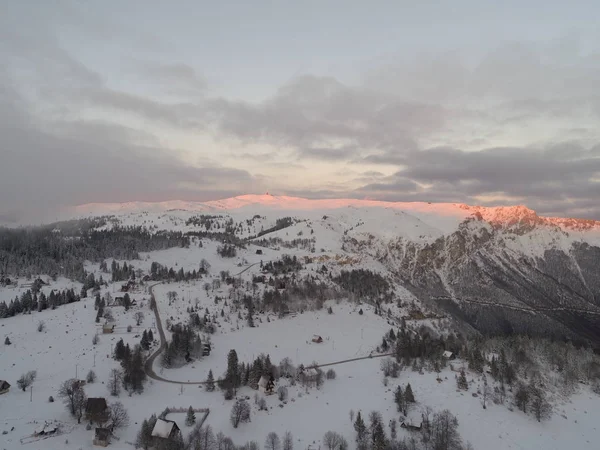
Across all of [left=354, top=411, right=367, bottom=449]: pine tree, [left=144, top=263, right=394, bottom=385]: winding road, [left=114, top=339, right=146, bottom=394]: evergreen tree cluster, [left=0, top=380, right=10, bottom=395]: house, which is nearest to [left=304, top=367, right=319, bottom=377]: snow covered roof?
[left=144, top=263, right=394, bottom=385]: winding road

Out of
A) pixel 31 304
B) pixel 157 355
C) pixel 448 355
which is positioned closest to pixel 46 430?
pixel 157 355

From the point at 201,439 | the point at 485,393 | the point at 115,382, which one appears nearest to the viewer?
the point at 201,439

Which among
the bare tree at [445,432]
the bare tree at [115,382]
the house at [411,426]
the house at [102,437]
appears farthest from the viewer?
the bare tree at [115,382]

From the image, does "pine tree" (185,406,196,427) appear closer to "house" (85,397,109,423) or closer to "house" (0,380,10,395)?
"house" (85,397,109,423)

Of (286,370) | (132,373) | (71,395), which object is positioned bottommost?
(286,370)

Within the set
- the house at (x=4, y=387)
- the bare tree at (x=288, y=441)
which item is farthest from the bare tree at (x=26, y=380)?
the bare tree at (x=288, y=441)

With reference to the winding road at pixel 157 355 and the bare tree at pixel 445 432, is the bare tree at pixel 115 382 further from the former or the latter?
the bare tree at pixel 445 432

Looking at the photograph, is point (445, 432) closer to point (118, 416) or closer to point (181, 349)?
point (118, 416)
